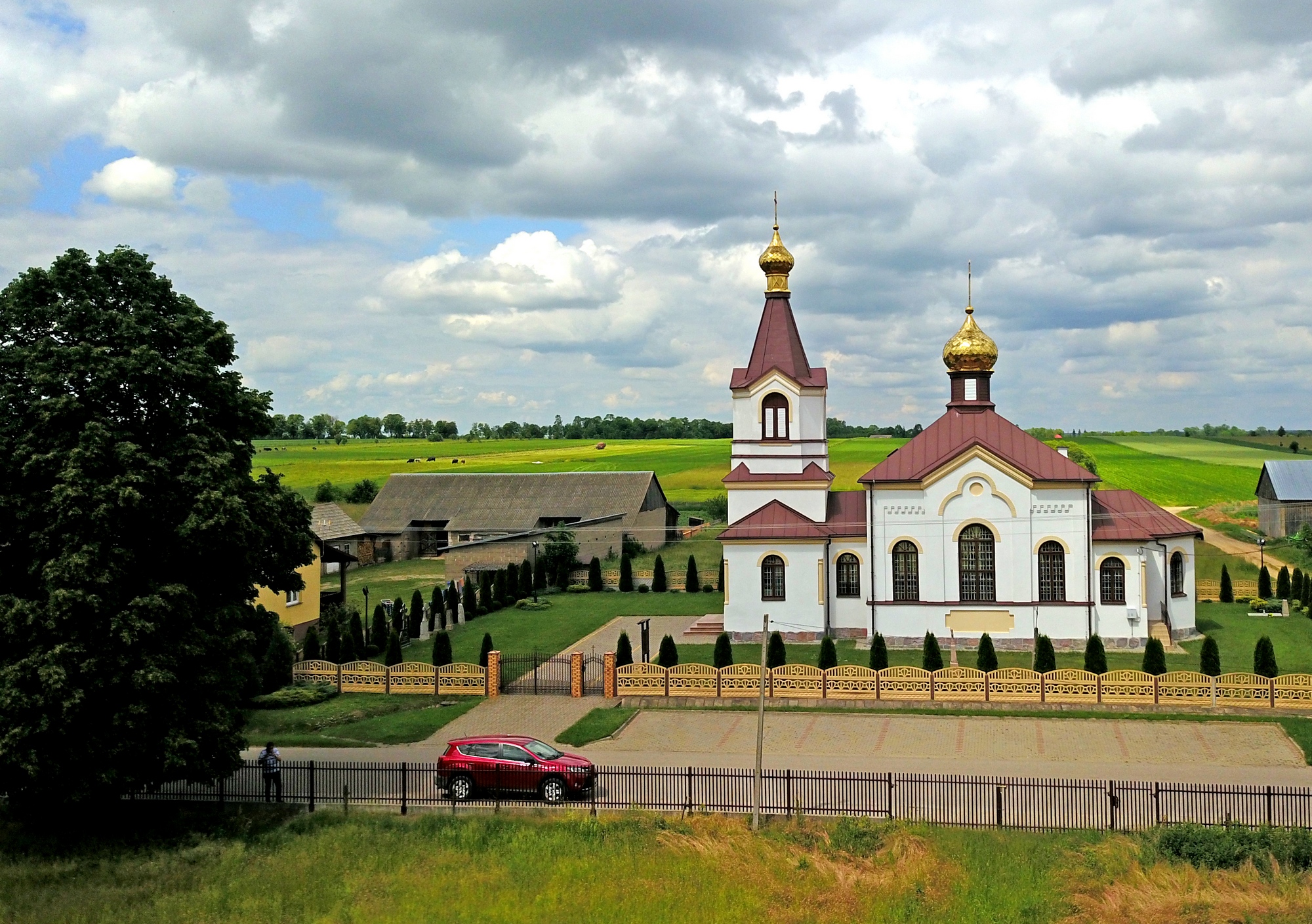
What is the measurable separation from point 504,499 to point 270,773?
4396cm

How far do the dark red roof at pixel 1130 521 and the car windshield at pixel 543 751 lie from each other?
20046 mm

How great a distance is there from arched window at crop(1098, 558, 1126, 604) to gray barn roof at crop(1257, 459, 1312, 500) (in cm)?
3133

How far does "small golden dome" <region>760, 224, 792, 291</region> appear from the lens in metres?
38.1

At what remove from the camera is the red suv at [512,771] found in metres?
20.2

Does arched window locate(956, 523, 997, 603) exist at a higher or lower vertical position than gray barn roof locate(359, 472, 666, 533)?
lower

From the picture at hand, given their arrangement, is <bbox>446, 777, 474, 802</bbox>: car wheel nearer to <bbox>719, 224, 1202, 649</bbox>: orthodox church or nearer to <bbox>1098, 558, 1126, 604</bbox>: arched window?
<bbox>719, 224, 1202, 649</bbox>: orthodox church

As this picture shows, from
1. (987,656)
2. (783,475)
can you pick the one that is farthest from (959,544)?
(783,475)

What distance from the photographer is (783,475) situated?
37.5 m

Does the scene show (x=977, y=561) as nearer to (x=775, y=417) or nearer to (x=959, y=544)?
(x=959, y=544)

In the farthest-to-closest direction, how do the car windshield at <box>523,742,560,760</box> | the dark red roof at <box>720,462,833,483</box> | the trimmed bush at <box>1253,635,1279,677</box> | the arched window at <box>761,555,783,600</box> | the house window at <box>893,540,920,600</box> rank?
the dark red roof at <box>720,462,833,483</box>, the arched window at <box>761,555,783,600</box>, the house window at <box>893,540,920,600</box>, the trimmed bush at <box>1253,635,1279,677</box>, the car windshield at <box>523,742,560,760</box>

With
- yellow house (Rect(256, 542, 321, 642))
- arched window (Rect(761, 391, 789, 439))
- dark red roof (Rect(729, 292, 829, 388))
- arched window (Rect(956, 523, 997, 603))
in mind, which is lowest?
yellow house (Rect(256, 542, 321, 642))

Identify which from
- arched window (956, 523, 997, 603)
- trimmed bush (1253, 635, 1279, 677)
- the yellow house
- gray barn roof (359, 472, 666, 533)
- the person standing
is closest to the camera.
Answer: the person standing

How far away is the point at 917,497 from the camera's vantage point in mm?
34469

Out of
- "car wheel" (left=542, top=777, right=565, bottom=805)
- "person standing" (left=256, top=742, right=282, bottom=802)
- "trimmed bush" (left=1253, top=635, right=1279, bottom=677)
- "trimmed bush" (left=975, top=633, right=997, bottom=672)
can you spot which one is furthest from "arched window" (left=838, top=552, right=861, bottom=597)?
"person standing" (left=256, top=742, right=282, bottom=802)
